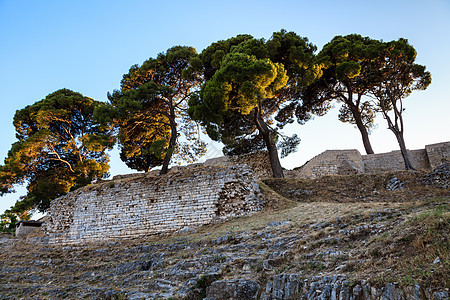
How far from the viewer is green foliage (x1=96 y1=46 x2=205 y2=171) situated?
17.0 meters

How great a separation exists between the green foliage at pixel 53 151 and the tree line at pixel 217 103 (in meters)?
0.07

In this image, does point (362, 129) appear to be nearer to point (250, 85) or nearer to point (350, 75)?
point (350, 75)

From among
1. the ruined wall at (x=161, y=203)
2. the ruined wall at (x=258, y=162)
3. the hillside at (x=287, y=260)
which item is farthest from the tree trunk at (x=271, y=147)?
the hillside at (x=287, y=260)

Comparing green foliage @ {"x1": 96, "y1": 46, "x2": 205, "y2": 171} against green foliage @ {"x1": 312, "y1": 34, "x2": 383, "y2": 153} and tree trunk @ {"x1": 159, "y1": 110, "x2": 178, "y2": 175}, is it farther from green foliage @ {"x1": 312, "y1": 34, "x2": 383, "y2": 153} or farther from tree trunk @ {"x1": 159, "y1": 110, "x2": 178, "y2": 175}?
green foliage @ {"x1": 312, "y1": 34, "x2": 383, "y2": 153}

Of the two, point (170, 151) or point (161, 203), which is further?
point (170, 151)

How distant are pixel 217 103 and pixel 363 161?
37.6 ft

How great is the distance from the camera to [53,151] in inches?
867

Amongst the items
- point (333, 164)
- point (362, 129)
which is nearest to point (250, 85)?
point (333, 164)

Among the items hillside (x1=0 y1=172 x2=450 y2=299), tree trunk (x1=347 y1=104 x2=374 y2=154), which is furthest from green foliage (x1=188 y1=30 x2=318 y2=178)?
hillside (x1=0 y1=172 x2=450 y2=299)

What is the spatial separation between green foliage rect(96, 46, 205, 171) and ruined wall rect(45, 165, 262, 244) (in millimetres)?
2919

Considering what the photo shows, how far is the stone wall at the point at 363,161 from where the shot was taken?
18.4m

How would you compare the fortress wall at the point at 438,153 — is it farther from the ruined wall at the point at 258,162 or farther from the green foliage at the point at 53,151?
the green foliage at the point at 53,151

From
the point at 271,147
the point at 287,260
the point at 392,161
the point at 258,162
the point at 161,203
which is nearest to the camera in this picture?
the point at 287,260

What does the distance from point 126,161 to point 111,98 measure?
8019mm
